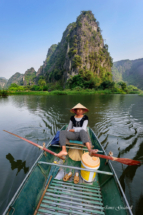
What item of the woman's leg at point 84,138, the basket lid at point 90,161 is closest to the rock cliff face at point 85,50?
the woman's leg at point 84,138

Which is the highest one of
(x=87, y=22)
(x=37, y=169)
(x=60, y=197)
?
(x=87, y=22)

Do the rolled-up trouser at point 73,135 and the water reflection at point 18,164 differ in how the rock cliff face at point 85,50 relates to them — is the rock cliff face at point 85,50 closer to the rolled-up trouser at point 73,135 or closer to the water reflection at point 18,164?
the rolled-up trouser at point 73,135

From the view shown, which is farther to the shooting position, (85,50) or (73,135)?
(85,50)

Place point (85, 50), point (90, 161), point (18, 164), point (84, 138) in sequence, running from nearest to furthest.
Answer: point (90, 161) → point (84, 138) → point (18, 164) → point (85, 50)

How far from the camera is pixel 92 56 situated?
43.9m

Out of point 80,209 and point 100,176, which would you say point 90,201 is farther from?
point 100,176

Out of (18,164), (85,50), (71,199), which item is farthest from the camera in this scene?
(85,50)

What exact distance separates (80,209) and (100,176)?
0.79m

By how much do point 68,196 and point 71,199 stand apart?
0.23 feet

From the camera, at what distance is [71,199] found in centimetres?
181

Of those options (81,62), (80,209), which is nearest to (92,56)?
(81,62)

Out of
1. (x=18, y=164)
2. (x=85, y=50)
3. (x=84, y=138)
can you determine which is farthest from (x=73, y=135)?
Result: (x=85, y=50)

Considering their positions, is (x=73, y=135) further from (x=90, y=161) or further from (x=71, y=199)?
(x=71, y=199)

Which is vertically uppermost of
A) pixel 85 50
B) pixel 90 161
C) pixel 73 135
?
pixel 85 50
